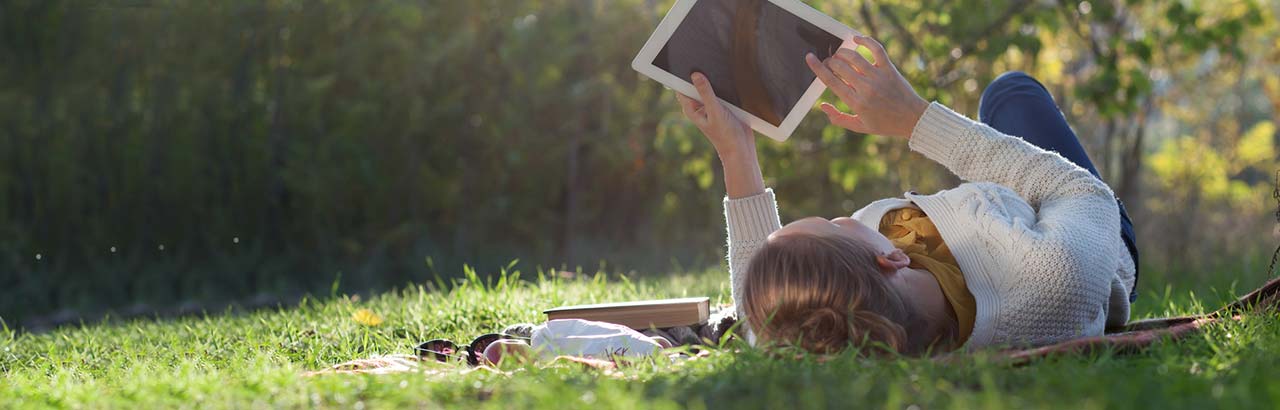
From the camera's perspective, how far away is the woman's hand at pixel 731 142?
9.62 feet

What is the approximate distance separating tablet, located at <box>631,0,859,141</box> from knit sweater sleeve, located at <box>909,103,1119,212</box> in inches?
12.5

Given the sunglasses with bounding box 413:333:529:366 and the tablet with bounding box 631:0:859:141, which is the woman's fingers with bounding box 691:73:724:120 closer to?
the tablet with bounding box 631:0:859:141

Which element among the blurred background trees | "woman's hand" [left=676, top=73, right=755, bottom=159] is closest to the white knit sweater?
"woman's hand" [left=676, top=73, right=755, bottom=159]

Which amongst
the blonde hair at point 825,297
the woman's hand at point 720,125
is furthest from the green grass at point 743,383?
the woman's hand at point 720,125

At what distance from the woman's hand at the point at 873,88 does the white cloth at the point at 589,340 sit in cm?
77

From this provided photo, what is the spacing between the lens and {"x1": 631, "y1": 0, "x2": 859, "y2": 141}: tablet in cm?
300

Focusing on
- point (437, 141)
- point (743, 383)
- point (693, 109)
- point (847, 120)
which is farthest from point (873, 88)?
point (437, 141)

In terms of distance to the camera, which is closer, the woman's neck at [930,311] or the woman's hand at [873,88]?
the woman's neck at [930,311]

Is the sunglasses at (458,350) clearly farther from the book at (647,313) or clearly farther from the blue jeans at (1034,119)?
the blue jeans at (1034,119)

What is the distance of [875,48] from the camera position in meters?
2.77

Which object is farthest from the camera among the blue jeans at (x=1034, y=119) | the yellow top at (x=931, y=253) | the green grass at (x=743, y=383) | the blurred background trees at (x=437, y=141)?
the blurred background trees at (x=437, y=141)

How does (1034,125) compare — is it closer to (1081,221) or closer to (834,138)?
(1081,221)

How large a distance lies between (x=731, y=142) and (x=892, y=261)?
2.08 feet

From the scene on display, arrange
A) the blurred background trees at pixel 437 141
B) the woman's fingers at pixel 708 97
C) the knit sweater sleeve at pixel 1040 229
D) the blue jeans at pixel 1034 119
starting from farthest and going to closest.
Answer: the blurred background trees at pixel 437 141 → the blue jeans at pixel 1034 119 → the woman's fingers at pixel 708 97 → the knit sweater sleeve at pixel 1040 229
